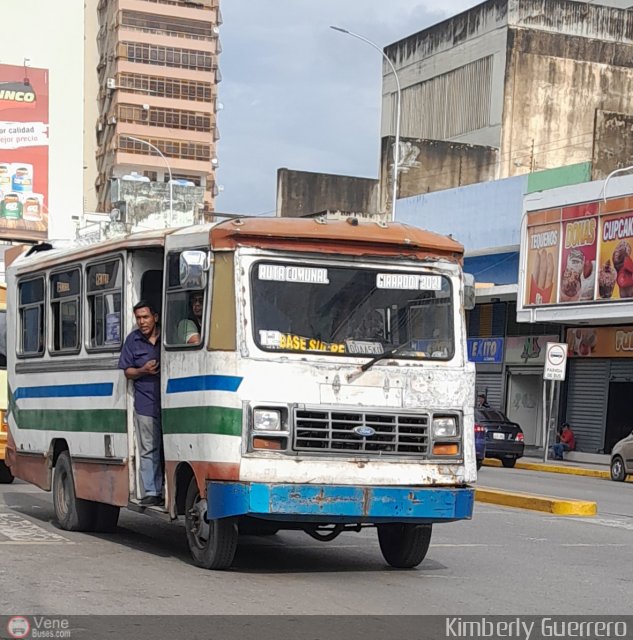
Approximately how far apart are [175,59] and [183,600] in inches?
3361

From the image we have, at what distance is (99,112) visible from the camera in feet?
316

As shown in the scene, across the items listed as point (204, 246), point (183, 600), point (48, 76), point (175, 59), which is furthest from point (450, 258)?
point (175, 59)

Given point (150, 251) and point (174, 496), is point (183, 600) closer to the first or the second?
point (174, 496)

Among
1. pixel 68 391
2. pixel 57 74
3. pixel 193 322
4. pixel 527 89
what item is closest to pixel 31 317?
pixel 68 391

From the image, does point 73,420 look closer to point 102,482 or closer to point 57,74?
point 102,482

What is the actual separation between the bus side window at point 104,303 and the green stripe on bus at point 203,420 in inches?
45.8

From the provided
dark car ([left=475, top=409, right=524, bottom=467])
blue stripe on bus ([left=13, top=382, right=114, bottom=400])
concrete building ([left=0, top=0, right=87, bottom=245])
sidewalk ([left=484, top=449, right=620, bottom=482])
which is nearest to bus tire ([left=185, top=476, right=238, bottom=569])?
blue stripe on bus ([left=13, top=382, right=114, bottom=400])

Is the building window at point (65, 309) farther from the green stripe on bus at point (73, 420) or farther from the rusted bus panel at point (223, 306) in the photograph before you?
the rusted bus panel at point (223, 306)

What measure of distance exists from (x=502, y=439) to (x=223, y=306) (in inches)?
905

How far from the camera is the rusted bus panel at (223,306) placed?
1010 cm

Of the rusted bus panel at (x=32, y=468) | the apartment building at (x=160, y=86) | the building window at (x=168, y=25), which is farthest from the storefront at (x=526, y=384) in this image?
the building window at (x=168, y=25)

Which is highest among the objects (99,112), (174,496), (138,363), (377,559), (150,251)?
(99,112)

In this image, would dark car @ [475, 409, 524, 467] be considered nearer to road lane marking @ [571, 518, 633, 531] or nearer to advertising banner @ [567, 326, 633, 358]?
advertising banner @ [567, 326, 633, 358]

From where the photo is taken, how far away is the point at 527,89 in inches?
2180
